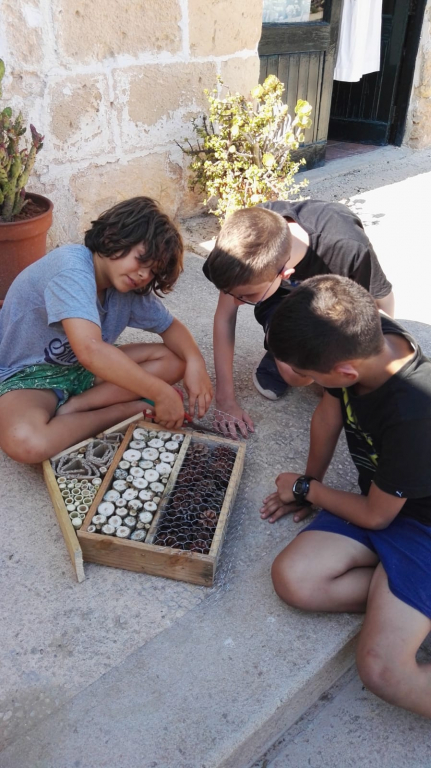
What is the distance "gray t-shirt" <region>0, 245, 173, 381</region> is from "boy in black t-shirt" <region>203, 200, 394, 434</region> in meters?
0.30

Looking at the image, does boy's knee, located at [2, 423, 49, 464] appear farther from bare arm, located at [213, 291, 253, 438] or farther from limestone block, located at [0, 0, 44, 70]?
limestone block, located at [0, 0, 44, 70]

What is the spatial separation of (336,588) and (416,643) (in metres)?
0.22

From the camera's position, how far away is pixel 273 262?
1.89 m

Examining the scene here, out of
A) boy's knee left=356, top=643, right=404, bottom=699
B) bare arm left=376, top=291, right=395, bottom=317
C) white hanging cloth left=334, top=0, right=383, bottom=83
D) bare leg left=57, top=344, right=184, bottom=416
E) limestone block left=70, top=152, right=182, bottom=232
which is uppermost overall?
white hanging cloth left=334, top=0, right=383, bottom=83

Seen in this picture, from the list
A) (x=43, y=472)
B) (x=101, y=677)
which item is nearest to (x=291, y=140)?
(x=43, y=472)

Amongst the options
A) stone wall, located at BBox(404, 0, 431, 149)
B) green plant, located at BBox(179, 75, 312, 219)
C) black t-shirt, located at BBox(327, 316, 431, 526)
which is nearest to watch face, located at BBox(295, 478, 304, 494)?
black t-shirt, located at BBox(327, 316, 431, 526)

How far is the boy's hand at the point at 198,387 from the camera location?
2.07m

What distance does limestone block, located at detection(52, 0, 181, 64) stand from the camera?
2.87m

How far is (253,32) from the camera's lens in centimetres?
378

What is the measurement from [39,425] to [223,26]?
2892 millimetres

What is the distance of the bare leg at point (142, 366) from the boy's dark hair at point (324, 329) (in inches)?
32.9

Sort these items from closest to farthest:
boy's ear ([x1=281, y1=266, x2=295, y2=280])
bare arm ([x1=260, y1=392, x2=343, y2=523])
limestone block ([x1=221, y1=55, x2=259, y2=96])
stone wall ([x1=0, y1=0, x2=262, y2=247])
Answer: bare arm ([x1=260, y1=392, x2=343, y2=523]), boy's ear ([x1=281, y1=266, x2=295, y2=280]), stone wall ([x1=0, y1=0, x2=262, y2=247]), limestone block ([x1=221, y1=55, x2=259, y2=96])

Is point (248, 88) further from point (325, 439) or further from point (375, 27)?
point (325, 439)

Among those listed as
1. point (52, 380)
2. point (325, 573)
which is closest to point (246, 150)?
point (52, 380)
